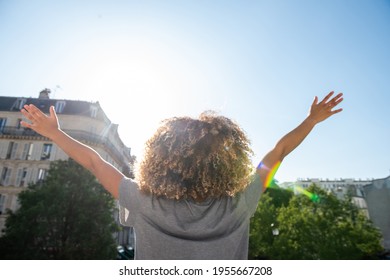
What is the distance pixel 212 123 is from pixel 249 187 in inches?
19.2

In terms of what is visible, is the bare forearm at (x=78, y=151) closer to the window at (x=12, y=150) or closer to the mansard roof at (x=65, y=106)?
the mansard roof at (x=65, y=106)

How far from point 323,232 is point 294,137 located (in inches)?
809

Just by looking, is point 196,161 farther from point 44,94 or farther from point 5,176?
point 44,94

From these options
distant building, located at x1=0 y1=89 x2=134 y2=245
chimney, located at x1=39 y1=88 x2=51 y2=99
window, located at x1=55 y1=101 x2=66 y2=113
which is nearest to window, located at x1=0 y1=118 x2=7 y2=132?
distant building, located at x1=0 y1=89 x2=134 y2=245

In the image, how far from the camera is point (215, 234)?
155 centimetres

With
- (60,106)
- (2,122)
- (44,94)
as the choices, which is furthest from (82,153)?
(44,94)

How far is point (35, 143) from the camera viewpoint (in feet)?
97.2

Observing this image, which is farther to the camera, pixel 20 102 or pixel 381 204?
pixel 381 204

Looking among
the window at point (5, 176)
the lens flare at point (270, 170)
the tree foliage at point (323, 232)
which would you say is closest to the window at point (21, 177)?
the window at point (5, 176)

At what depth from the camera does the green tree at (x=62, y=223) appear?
15.5m

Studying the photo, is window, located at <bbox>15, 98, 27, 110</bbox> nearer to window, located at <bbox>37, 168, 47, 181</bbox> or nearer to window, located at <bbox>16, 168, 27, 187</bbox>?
window, located at <bbox>16, 168, 27, 187</bbox>

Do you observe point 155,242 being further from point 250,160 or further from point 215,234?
point 250,160

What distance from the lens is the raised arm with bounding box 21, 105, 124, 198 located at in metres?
1.74

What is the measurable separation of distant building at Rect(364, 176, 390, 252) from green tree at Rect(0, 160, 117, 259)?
34898 mm
